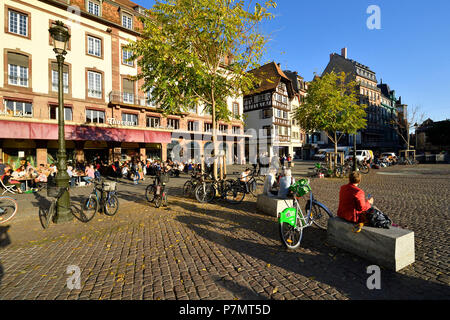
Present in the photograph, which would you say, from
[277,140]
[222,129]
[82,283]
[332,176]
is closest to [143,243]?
[82,283]

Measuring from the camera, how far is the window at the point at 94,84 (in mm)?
18547

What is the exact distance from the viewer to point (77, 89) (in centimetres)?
1769

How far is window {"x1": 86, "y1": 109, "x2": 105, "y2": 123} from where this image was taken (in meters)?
18.2

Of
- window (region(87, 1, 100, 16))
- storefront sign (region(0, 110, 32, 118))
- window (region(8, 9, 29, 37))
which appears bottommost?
storefront sign (region(0, 110, 32, 118))

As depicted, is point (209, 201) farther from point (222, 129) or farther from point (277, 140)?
point (277, 140)

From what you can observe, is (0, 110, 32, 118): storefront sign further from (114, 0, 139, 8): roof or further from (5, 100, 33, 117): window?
(114, 0, 139, 8): roof

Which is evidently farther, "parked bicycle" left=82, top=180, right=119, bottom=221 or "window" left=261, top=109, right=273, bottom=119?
"window" left=261, top=109, right=273, bottom=119

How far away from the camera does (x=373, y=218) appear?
140 inches

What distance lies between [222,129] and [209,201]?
75.3ft

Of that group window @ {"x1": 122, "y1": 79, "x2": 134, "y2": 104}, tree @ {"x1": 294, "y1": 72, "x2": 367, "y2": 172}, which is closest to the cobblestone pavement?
tree @ {"x1": 294, "y1": 72, "x2": 367, "y2": 172}

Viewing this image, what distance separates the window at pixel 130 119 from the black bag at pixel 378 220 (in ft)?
67.7

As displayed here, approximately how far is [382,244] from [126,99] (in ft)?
73.7

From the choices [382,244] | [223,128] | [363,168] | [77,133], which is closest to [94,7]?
[77,133]

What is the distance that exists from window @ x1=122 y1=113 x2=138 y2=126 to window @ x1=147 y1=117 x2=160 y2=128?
4.49 ft
